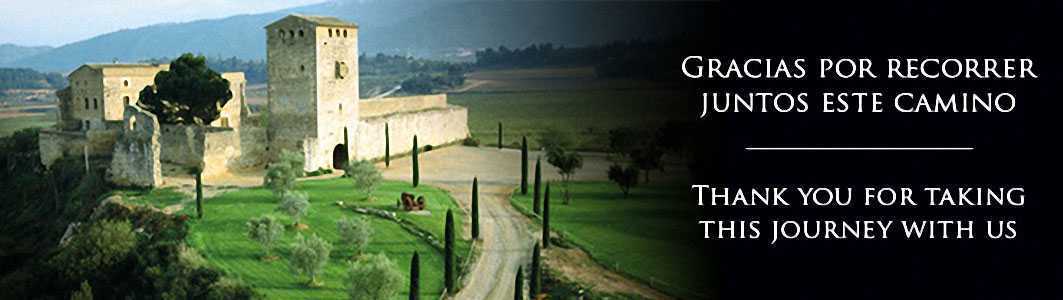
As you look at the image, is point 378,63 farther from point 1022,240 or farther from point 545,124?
point 1022,240

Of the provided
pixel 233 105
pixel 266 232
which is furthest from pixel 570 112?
pixel 233 105

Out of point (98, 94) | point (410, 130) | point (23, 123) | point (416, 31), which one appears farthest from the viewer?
point (416, 31)

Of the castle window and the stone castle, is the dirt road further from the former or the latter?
the castle window

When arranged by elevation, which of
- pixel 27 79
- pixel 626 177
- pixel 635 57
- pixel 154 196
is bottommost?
pixel 154 196

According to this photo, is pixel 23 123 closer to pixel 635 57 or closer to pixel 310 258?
pixel 310 258

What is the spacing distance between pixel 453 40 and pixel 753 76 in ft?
148

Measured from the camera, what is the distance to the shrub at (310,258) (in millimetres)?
13891

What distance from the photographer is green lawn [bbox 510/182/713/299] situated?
42.1 feet

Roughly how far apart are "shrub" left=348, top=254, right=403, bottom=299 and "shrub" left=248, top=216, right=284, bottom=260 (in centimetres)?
313

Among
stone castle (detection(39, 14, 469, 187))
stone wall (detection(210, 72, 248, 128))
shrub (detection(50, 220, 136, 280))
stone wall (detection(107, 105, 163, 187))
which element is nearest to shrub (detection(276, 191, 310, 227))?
shrub (detection(50, 220, 136, 280))

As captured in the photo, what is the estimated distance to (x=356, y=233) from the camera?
15398 millimetres

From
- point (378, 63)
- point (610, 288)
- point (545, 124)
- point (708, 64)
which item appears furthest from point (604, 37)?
point (378, 63)

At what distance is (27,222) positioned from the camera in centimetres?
2125

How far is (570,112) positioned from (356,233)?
407 cm
